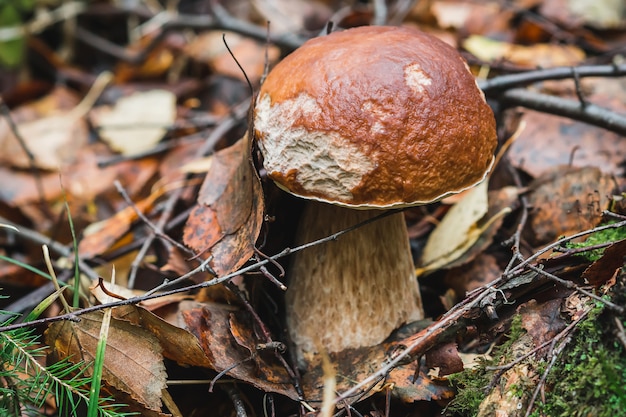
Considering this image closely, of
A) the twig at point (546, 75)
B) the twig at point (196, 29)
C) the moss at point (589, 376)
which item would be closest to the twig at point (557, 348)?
the moss at point (589, 376)

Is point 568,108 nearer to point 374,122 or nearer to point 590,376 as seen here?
point 374,122

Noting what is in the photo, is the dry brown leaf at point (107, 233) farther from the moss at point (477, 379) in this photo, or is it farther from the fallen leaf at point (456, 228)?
the moss at point (477, 379)

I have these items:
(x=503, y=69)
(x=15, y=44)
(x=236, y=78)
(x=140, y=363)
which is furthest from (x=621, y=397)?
(x=15, y=44)

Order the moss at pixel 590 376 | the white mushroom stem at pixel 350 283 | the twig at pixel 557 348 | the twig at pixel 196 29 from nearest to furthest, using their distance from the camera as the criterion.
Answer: the moss at pixel 590 376
the twig at pixel 557 348
the white mushroom stem at pixel 350 283
the twig at pixel 196 29

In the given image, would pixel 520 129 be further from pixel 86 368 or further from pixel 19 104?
pixel 19 104

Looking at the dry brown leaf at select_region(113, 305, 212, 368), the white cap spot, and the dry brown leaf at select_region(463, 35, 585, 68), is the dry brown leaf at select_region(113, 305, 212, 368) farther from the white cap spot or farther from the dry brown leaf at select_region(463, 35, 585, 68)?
the dry brown leaf at select_region(463, 35, 585, 68)

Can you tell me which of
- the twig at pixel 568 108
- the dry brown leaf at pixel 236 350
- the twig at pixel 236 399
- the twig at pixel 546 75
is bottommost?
the twig at pixel 236 399
